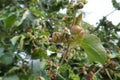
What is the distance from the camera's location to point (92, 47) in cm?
77

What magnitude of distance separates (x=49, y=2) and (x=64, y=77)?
5.55 feet

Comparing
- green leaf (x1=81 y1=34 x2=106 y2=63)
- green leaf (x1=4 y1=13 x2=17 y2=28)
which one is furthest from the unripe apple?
green leaf (x1=4 y1=13 x2=17 y2=28)

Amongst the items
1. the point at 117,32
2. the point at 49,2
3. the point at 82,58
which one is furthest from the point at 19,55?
the point at 49,2

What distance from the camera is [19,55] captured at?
1.31m

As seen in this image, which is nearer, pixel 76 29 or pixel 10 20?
pixel 76 29

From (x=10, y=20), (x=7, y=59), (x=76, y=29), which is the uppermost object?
(x=76, y=29)

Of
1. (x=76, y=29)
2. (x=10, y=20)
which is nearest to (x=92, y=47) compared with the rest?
(x=76, y=29)

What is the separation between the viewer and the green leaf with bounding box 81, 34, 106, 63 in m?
0.76

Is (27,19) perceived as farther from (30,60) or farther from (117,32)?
(117,32)

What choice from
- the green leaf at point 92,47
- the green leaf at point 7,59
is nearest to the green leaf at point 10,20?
the green leaf at point 7,59

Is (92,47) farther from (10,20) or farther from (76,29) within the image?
(10,20)

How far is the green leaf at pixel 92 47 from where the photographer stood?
30.0 inches

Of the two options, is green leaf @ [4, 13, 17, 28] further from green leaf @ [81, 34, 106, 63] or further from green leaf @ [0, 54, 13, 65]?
green leaf @ [81, 34, 106, 63]

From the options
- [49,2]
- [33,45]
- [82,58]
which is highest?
[33,45]
